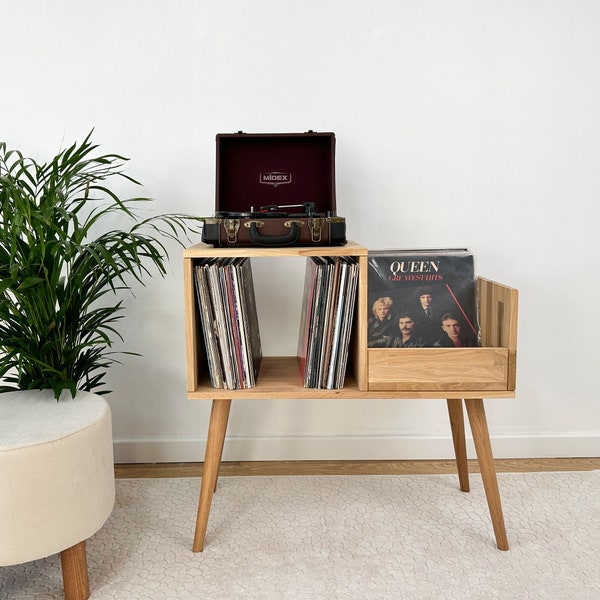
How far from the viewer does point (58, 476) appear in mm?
1332

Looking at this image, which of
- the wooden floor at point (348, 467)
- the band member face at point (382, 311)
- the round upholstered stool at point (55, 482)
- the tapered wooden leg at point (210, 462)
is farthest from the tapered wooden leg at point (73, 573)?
the band member face at point (382, 311)

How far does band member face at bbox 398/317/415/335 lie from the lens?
1.62 metres

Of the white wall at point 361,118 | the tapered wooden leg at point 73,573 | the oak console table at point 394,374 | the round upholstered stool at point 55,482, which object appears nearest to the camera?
the round upholstered stool at point 55,482

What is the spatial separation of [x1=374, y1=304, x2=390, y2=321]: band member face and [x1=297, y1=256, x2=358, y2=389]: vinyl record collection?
10 cm

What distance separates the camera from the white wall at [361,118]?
1951mm

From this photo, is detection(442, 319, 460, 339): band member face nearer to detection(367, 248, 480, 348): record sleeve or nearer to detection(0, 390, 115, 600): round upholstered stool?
detection(367, 248, 480, 348): record sleeve

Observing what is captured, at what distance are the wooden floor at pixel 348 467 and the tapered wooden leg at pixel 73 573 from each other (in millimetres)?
650

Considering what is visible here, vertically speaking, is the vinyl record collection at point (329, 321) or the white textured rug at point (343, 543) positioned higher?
the vinyl record collection at point (329, 321)

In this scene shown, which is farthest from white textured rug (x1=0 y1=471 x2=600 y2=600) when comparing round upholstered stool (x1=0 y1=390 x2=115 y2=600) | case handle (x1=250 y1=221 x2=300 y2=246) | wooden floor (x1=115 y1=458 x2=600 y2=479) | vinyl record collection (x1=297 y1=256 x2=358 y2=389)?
case handle (x1=250 y1=221 x2=300 y2=246)

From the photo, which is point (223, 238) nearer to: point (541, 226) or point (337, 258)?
point (337, 258)

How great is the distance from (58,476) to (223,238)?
0.67 m

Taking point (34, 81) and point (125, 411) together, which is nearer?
point (34, 81)

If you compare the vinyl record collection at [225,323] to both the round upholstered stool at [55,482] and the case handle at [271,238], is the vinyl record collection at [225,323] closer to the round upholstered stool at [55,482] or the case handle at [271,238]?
the case handle at [271,238]

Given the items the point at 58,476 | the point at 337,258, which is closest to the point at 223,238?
the point at 337,258
